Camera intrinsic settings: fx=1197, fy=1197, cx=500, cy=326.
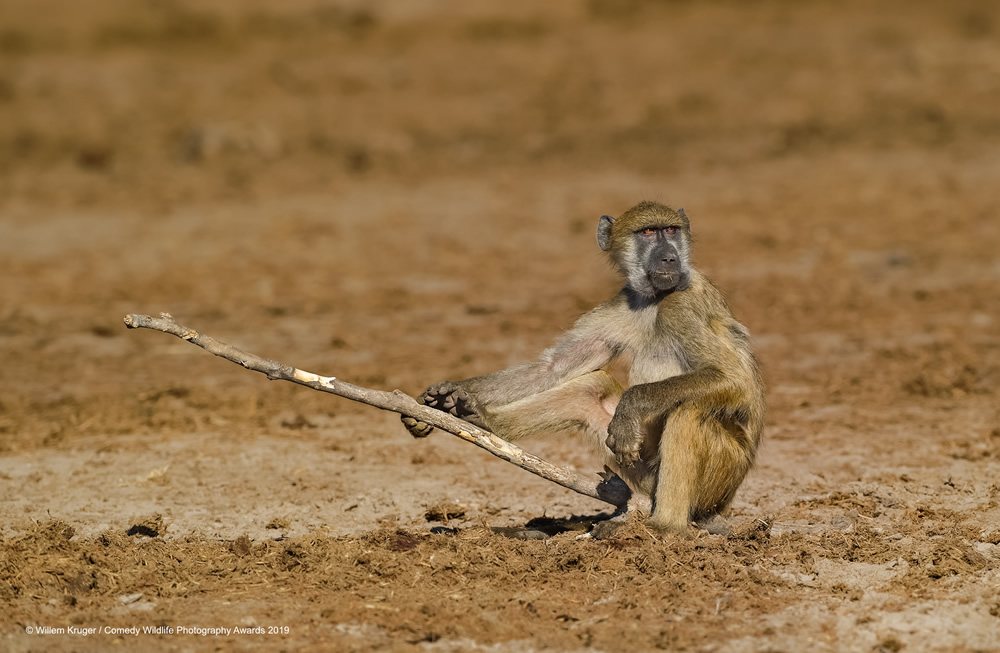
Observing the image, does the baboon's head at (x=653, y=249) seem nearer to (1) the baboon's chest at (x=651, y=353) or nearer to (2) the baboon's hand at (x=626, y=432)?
(1) the baboon's chest at (x=651, y=353)

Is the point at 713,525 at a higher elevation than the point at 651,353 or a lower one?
lower

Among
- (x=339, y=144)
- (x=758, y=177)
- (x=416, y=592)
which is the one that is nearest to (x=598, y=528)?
(x=416, y=592)

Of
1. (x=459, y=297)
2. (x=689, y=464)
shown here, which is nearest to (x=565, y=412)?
(x=689, y=464)

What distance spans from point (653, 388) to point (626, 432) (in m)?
0.24

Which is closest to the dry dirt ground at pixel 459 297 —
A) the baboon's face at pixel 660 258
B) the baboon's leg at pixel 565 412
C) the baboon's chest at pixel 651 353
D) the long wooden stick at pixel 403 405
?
the long wooden stick at pixel 403 405

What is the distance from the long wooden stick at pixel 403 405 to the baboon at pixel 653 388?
20cm

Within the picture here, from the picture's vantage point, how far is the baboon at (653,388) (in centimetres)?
559

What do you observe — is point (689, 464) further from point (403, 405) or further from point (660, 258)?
point (403, 405)

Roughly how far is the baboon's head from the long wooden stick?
103 centimetres

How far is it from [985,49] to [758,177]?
241 inches

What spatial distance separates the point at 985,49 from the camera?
60.9 ft

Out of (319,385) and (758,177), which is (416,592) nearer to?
(319,385)

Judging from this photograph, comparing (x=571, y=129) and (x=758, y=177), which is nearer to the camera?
(x=758, y=177)

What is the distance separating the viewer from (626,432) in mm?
5543
